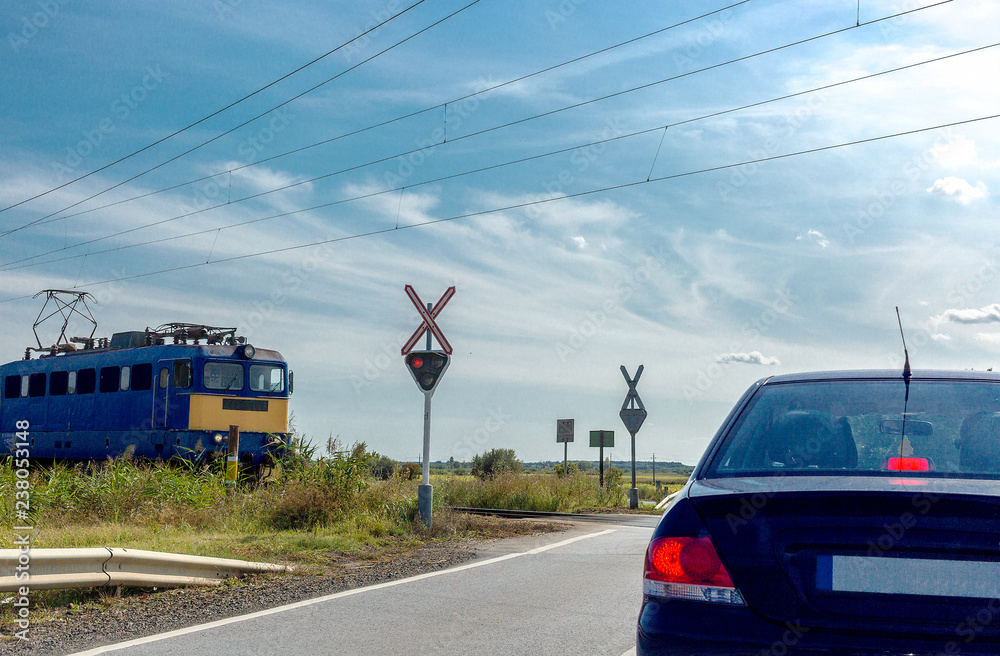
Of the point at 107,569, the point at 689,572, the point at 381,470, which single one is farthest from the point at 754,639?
the point at 381,470

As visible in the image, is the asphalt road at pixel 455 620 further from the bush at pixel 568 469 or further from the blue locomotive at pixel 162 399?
the bush at pixel 568 469

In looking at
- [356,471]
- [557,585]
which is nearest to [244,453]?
[356,471]

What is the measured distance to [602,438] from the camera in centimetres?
2473

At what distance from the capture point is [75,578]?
6.52 m

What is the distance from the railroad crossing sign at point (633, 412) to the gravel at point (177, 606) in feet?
→ 40.7

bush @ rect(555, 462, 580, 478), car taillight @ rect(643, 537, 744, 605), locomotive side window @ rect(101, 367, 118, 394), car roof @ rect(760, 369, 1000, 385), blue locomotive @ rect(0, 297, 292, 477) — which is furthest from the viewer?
bush @ rect(555, 462, 580, 478)

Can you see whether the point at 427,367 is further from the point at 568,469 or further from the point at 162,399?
the point at 568,469

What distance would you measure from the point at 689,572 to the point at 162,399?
1951 cm

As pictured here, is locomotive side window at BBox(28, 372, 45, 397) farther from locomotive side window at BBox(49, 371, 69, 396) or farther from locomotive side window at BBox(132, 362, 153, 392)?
locomotive side window at BBox(132, 362, 153, 392)

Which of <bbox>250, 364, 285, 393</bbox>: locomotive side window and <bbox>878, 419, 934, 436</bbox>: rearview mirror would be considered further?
<bbox>250, 364, 285, 393</bbox>: locomotive side window

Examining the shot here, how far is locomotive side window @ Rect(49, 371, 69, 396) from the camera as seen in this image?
2364cm

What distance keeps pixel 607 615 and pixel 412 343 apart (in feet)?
23.5

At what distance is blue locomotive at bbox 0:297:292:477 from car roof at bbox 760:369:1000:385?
16.1 metres

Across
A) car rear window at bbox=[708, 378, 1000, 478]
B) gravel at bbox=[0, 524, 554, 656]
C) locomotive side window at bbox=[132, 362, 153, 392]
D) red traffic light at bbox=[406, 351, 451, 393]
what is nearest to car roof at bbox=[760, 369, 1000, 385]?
car rear window at bbox=[708, 378, 1000, 478]
